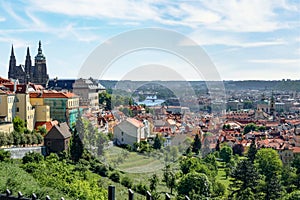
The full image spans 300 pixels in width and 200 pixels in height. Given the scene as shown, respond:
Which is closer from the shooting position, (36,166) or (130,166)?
(36,166)

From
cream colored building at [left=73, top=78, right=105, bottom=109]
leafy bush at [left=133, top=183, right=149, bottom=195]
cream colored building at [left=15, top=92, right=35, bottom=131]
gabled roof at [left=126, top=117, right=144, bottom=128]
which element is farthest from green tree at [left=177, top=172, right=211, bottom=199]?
cream colored building at [left=73, top=78, right=105, bottom=109]

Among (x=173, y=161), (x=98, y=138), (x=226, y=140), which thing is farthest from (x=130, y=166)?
(x=226, y=140)

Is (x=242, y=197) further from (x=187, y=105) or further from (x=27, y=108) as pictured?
(x=27, y=108)

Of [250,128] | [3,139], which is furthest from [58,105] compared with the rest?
[250,128]

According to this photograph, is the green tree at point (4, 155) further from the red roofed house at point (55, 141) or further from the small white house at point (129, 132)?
the small white house at point (129, 132)

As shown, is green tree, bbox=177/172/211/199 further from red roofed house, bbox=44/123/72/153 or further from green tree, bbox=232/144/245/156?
green tree, bbox=232/144/245/156

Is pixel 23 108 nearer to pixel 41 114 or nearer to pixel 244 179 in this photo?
pixel 41 114
